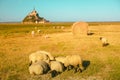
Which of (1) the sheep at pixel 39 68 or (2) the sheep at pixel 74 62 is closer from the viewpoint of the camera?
(1) the sheep at pixel 39 68

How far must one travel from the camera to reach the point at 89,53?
16531 mm

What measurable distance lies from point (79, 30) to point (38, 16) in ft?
406

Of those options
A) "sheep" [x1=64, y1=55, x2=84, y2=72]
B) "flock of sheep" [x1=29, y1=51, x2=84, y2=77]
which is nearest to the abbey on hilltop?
"flock of sheep" [x1=29, y1=51, x2=84, y2=77]

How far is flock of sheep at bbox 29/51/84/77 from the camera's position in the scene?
11445 mm

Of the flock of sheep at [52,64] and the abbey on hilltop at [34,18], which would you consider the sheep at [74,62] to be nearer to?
the flock of sheep at [52,64]

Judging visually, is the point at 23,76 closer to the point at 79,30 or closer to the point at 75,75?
the point at 75,75

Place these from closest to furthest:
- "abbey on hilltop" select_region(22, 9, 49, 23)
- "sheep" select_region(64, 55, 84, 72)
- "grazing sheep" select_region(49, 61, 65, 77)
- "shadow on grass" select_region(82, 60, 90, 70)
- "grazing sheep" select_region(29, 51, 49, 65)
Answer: "grazing sheep" select_region(49, 61, 65, 77) < "sheep" select_region(64, 55, 84, 72) < "grazing sheep" select_region(29, 51, 49, 65) < "shadow on grass" select_region(82, 60, 90, 70) < "abbey on hilltop" select_region(22, 9, 49, 23)

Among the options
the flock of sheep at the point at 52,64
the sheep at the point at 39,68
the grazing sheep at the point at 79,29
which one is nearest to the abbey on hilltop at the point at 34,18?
the grazing sheep at the point at 79,29

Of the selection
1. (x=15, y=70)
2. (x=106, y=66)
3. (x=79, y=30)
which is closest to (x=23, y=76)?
(x=15, y=70)

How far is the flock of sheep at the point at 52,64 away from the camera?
1145 cm

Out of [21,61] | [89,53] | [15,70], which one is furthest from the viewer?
[89,53]

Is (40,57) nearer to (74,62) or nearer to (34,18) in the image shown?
(74,62)

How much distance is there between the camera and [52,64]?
11766 mm

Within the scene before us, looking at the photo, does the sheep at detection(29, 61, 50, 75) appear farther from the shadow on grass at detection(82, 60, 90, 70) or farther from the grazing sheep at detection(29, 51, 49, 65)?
the shadow on grass at detection(82, 60, 90, 70)
